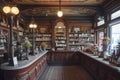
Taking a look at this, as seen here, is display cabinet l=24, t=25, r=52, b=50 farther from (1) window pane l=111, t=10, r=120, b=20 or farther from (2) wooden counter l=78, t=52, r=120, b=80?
(2) wooden counter l=78, t=52, r=120, b=80

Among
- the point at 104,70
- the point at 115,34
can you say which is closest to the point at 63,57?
the point at 115,34

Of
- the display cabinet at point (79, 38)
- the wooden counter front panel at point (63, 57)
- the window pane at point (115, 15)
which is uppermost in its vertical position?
the window pane at point (115, 15)

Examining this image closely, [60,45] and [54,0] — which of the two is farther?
[60,45]

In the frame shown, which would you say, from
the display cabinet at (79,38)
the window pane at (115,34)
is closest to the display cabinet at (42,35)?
the display cabinet at (79,38)

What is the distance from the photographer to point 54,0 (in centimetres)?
701

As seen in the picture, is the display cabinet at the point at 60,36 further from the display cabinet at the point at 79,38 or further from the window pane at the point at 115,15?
the window pane at the point at 115,15

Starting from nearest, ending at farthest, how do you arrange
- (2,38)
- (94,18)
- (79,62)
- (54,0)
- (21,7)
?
(2,38)
(54,0)
(21,7)
(79,62)
(94,18)

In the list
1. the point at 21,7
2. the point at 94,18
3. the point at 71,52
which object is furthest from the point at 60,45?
the point at 21,7

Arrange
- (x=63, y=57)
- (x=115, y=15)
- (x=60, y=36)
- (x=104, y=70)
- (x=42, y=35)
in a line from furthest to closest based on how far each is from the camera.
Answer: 1. (x=42, y=35)
2. (x=60, y=36)
3. (x=63, y=57)
4. (x=115, y=15)
5. (x=104, y=70)

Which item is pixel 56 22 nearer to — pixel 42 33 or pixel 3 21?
pixel 42 33

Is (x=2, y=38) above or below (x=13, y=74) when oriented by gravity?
above

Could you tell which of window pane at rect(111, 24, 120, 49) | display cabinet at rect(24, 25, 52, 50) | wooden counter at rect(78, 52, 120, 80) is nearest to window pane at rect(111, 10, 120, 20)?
window pane at rect(111, 24, 120, 49)

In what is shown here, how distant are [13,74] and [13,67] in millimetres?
167

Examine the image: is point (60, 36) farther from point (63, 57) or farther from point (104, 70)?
point (104, 70)
